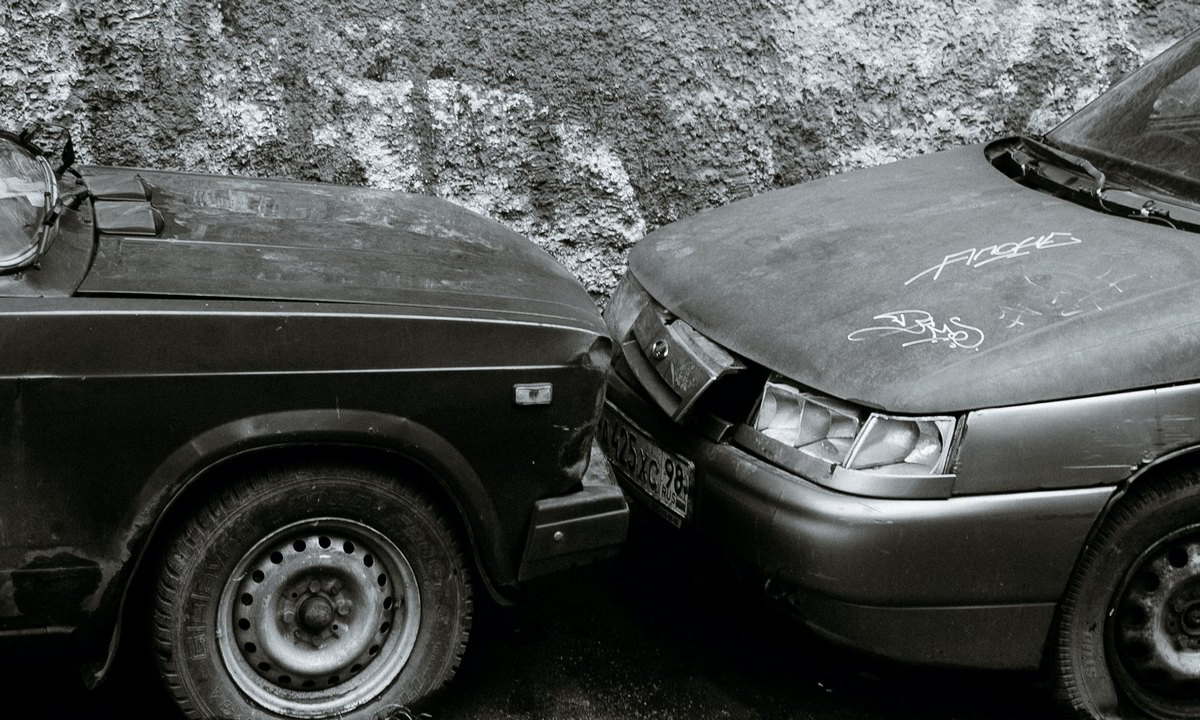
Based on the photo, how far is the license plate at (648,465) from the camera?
3.16 m

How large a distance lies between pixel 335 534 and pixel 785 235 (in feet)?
5.32

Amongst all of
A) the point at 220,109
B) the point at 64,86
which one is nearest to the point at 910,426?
the point at 220,109

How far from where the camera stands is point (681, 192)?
5.26 metres

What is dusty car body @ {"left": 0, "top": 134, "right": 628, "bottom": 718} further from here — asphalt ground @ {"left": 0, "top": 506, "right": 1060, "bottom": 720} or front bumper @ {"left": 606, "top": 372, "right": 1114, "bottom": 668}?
front bumper @ {"left": 606, "top": 372, "right": 1114, "bottom": 668}

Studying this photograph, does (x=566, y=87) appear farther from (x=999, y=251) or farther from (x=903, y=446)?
(x=903, y=446)

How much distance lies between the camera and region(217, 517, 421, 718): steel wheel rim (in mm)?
2756

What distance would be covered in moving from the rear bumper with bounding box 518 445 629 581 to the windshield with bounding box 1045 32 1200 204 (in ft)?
6.04

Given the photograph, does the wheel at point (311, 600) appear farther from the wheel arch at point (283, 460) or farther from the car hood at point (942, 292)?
the car hood at point (942, 292)

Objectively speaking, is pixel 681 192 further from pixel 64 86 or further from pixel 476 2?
pixel 64 86

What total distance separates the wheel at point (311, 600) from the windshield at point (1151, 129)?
229 centimetres

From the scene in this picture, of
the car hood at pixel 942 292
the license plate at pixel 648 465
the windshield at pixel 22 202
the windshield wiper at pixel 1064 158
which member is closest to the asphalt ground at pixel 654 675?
the license plate at pixel 648 465

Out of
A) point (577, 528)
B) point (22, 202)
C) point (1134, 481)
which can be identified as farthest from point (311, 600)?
point (1134, 481)

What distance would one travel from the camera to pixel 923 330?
294 cm

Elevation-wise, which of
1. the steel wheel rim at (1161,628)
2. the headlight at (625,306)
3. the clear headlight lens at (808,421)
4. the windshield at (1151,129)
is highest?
the windshield at (1151,129)
